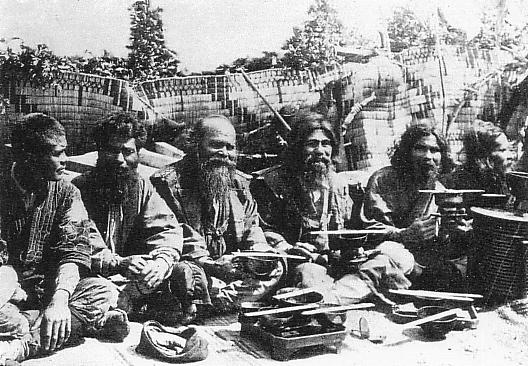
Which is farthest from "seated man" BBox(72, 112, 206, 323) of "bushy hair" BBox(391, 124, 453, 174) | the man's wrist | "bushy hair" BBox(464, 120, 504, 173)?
"bushy hair" BBox(464, 120, 504, 173)

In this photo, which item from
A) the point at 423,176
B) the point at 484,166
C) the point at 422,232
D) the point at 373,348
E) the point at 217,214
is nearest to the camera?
the point at 373,348

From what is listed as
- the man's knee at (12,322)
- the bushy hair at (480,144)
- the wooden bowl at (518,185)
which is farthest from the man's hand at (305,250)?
the man's knee at (12,322)

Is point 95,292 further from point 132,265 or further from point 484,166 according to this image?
point 484,166

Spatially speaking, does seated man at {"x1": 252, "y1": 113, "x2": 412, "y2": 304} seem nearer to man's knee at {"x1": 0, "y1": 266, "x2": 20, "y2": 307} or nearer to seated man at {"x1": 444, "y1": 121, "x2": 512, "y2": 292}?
seated man at {"x1": 444, "y1": 121, "x2": 512, "y2": 292}

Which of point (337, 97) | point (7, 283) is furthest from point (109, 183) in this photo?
point (337, 97)

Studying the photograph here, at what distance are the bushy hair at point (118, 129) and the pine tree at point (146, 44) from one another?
415mm

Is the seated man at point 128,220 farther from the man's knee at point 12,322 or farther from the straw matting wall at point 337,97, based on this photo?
the man's knee at point 12,322

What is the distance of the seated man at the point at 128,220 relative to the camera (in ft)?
18.9

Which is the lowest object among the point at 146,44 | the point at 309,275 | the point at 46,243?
the point at 309,275

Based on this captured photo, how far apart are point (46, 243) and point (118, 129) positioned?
1.16 meters

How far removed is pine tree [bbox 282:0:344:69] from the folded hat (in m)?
2.80

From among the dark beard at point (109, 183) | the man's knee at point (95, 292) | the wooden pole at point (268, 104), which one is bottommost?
the man's knee at point (95, 292)

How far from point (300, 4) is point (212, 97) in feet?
4.20

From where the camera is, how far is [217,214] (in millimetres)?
6238
